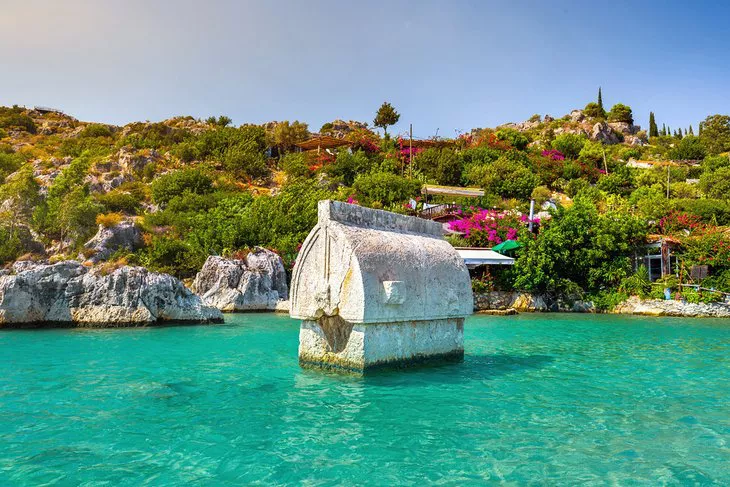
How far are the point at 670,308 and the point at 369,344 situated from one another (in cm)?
2054

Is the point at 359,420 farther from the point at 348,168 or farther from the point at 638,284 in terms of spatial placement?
the point at 348,168

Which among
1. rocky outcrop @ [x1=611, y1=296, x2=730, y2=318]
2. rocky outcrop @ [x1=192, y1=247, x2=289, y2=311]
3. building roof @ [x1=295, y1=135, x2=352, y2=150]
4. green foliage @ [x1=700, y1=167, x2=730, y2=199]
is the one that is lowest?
rocky outcrop @ [x1=611, y1=296, x2=730, y2=318]

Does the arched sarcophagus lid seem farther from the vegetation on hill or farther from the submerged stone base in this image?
the vegetation on hill

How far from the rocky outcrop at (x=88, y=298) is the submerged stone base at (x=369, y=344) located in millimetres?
9752

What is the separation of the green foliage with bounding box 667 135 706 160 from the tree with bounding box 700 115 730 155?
1106mm

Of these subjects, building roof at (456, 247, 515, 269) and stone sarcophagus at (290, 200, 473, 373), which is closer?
stone sarcophagus at (290, 200, 473, 373)

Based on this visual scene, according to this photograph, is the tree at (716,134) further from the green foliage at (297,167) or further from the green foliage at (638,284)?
the green foliage at (297,167)

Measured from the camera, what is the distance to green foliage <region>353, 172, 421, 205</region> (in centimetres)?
3891

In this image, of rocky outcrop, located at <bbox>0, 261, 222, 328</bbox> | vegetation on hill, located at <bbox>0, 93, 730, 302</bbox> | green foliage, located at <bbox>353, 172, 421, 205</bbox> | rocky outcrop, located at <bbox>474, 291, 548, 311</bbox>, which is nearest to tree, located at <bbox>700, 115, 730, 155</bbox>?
vegetation on hill, located at <bbox>0, 93, 730, 302</bbox>

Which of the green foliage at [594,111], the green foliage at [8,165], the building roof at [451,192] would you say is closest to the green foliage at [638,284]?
the building roof at [451,192]

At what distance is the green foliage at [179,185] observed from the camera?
38.7 m

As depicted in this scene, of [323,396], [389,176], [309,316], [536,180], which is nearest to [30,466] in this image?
[323,396]

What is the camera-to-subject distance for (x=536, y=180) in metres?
44.5

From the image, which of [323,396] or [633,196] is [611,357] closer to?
[323,396]
